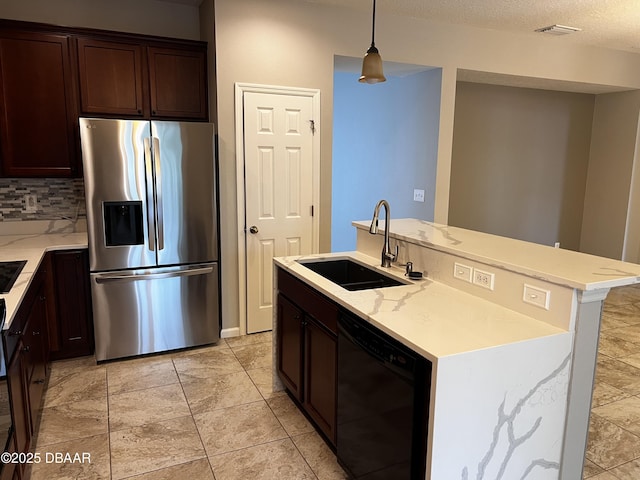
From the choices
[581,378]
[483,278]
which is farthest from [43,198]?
[581,378]

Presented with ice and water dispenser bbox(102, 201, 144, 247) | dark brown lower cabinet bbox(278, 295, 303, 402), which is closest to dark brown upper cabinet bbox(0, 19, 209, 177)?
ice and water dispenser bbox(102, 201, 144, 247)

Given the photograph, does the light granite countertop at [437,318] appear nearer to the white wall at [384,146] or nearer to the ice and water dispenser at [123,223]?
the ice and water dispenser at [123,223]

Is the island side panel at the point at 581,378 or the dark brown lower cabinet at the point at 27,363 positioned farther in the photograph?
the dark brown lower cabinet at the point at 27,363

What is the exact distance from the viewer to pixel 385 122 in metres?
5.36

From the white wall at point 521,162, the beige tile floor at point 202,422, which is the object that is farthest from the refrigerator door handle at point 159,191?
the white wall at point 521,162

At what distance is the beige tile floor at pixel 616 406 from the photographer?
2.37 metres

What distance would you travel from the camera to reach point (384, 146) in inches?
213

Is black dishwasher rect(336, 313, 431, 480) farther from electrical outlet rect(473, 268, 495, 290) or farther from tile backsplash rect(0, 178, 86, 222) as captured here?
tile backsplash rect(0, 178, 86, 222)

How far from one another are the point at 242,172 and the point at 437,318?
2.38 meters

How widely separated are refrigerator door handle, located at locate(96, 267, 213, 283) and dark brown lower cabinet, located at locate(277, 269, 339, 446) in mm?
957

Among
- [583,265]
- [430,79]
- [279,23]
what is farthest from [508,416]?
[430,79]

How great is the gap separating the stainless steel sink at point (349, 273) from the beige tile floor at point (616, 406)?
1396 millimetres

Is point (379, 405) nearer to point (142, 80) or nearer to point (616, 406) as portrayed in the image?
point (616, 406)

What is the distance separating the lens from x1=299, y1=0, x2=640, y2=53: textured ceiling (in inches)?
150
